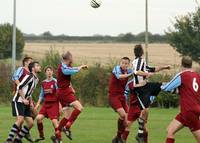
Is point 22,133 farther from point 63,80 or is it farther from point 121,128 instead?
point 121,128

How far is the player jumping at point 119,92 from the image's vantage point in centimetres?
1714

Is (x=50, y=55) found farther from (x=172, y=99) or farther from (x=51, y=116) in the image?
(x=51, y=116)

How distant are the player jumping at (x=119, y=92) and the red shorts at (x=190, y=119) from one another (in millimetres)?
3901

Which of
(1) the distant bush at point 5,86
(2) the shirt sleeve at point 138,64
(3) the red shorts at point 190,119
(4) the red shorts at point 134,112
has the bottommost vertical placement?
(1) the distant bush at point 5,86

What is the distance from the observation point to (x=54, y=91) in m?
18.0

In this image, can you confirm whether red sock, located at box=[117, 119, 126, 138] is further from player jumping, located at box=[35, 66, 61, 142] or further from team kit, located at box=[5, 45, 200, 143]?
player jumping, located at box=[35, 66, 61, 142]

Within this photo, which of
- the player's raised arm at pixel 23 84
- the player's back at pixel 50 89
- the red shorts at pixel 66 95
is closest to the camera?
the player's raised arm at pixel 23 84

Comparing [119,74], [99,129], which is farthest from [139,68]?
[99,129]

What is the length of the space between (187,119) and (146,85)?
3.05 meters

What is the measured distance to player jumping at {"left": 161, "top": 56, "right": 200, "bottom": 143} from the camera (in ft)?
43.1

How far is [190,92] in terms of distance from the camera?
13148 millimetres

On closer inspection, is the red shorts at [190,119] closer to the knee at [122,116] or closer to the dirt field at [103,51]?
the knee at [122,116]

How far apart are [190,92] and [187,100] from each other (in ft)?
0.56

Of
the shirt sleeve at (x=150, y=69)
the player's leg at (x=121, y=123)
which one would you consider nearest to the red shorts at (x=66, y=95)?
the player's leg at (x=121, y=123)
